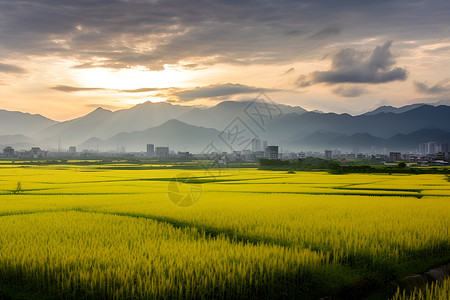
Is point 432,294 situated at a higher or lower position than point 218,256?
lower

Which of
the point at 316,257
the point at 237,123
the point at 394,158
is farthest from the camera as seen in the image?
the point at 394,158

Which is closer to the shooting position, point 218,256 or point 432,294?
point 432,294

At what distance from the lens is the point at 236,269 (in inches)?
261

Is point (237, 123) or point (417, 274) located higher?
point (237, 123)

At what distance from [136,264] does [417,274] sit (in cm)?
581

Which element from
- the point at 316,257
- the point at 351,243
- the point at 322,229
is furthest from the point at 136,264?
the point at 322,229

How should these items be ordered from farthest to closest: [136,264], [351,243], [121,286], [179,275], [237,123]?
Answer: [237,123] → [351,243] → [136,264] → [179,275] → [121,286]

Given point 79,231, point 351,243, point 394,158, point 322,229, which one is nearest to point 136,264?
point 79,231

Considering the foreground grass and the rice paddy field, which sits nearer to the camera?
the foreground grass

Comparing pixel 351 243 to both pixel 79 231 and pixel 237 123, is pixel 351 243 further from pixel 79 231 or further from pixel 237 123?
pixel 237 123

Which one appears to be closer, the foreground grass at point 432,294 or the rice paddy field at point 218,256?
the foreground grass at point 432,294

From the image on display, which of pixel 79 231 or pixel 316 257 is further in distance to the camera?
pixel 79 231

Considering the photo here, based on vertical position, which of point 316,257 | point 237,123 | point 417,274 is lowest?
point 417,274

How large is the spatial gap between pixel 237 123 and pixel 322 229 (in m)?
17.6
